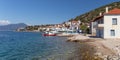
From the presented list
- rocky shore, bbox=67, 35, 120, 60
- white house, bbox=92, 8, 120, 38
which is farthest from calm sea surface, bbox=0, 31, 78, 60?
white house, bbox=92, 8, 120, 38

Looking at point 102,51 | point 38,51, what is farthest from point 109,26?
point 38,51

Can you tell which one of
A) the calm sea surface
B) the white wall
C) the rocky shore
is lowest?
the calm sea surface

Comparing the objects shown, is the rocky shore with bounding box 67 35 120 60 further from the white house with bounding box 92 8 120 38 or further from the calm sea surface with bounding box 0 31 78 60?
the white house with bounding box 92 8 120 38

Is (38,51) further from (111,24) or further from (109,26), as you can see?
(111,24)

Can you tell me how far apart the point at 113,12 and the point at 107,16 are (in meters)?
1.57

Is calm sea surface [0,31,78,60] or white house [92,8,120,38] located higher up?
white house [92,8,120,38]

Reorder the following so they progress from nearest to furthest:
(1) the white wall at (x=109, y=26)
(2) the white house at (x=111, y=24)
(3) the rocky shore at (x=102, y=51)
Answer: (3) the rocky shore at (x=102, y=51), (2) the white house at (x=111, y=24), (1) the white wall at (x=109, y=26)

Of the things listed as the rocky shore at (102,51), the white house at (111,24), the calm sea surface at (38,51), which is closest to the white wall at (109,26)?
the white house at (111,24)

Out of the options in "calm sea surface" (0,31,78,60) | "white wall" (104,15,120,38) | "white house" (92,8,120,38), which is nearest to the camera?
"calm sea surface" (0,31,78,60)

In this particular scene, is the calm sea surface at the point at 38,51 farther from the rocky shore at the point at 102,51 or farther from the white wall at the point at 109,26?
the white wall at the point at 109,26

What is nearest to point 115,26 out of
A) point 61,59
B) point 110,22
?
point 110,22

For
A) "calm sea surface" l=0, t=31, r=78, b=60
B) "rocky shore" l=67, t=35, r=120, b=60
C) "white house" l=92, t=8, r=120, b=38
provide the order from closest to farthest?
"rocky shore" l=67, t=35, r=120, b=60
"calm sea surface" l=0, t=31, r=78, b=60
"white house" l=92, t=8, r=120, b=38

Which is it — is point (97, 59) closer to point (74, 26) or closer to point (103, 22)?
point (103, 22)

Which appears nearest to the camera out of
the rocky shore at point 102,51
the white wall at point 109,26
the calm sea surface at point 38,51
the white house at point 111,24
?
the rocky shore at point 102,51
